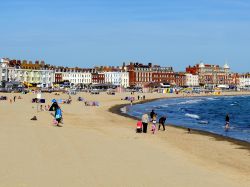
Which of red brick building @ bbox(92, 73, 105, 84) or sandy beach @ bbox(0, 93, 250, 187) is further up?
red brick building @ bbox(92, 73, 105, 84)

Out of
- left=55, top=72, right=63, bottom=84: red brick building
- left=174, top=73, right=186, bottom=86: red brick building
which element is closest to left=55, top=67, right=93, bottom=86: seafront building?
left=55, top=72, right=63, bottom=84: red brick building

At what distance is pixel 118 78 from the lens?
167 meters

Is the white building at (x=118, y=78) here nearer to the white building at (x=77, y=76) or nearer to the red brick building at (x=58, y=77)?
the white building at (x=77, y=76)

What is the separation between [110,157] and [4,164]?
3.73m

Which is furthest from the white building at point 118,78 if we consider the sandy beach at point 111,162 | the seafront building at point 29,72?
the sandy beach at point 111,162

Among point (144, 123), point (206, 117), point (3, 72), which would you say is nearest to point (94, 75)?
point (3, 72)

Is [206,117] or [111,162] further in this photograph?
[206,117]

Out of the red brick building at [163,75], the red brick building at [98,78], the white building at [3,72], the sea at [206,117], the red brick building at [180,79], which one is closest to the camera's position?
the sea at [206,117]

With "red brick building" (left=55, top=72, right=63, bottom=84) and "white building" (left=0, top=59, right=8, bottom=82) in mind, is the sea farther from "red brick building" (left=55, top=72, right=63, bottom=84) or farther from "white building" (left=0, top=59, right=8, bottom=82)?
"red brick building" (left=55, top=72, right=63, bottom=84)

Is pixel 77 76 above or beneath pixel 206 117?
above

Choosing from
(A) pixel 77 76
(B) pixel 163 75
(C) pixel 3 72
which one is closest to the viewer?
(C) pixel 3 72

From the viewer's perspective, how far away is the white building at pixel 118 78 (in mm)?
167000

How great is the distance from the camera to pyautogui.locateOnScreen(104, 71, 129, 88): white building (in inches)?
6575

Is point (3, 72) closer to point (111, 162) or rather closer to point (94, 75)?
point (94, 75)
